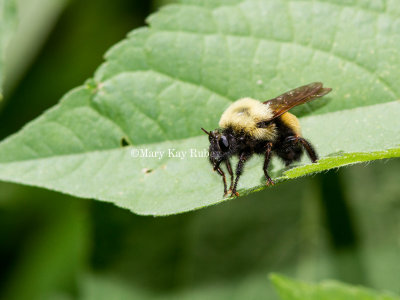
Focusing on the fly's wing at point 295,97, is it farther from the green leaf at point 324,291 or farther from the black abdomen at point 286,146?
the green leaf at point 324,291

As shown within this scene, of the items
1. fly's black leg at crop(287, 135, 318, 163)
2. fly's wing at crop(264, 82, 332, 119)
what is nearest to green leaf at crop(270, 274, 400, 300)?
fly's black leg at crop(287, 135, 318, 163)

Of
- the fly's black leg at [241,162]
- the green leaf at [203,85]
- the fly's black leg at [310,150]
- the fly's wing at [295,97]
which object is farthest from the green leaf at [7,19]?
the fly's black leg at [310,150]

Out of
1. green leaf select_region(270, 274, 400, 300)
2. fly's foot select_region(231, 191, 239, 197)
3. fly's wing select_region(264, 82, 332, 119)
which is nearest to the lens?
green leaf select_region(270, 274, 400, 300)

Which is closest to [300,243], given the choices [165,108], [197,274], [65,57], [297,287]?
[197,274]

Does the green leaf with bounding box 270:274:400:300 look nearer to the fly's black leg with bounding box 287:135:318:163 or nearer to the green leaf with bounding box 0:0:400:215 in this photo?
the green leaf with bounding box 0:0:400:215

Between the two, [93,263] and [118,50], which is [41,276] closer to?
[93,263]

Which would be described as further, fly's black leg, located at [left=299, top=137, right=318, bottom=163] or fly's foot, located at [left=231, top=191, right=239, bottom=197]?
fly's black leg, located at [left=299, top=137, right=318, bottom=163]

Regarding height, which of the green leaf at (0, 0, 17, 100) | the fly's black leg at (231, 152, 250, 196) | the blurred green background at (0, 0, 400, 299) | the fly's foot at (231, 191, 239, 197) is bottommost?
the blurred green background at (0, 0, 400, 299)

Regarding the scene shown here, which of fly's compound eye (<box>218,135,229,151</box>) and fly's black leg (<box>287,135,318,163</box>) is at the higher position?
fly's compound eye (<box>218,135,229,151</box>)
